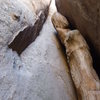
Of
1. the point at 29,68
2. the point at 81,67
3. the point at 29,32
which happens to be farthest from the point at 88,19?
the point at 29,68

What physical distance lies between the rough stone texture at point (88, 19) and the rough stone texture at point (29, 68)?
1.16 feet

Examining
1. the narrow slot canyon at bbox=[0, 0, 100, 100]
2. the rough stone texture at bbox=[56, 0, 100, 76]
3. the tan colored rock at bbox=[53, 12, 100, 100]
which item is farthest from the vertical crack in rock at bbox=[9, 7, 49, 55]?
the rough stone texture at bbox=[56, 0, 100, 76]

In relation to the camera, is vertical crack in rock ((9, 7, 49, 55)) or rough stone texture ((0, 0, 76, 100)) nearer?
rough stone texture ((0, 0, 76, 100))

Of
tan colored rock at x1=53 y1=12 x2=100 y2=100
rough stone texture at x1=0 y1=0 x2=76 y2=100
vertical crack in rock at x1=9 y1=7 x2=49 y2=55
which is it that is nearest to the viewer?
rough stone texture at x1=0 y1=0 x2=76 y2=100

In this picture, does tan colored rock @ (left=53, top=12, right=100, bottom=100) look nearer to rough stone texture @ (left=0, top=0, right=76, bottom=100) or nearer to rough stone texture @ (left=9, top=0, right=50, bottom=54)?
rough stone texture @ (left=0, top=0, right=76, bottom=100)

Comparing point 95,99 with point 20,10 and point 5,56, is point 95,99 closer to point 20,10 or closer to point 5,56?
point 5,56

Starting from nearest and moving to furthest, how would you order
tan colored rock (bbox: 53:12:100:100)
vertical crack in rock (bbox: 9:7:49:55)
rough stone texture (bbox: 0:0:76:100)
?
rough stone texture (bbox: 0:0:76:100), tan colored rock (bbox: 53:12:100:100), vertical crack in rock (bbox: 9:7:49:55)

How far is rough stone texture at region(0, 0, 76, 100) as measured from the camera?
1.47 m

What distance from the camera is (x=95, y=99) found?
1.53 metres

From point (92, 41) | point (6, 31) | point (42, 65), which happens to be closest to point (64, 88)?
point (42, 65)

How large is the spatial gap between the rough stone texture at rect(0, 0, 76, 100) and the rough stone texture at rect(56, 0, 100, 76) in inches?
13.9

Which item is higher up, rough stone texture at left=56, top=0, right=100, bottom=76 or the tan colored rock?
rough stone texture at left=56, top=0, right=100, bottom=76

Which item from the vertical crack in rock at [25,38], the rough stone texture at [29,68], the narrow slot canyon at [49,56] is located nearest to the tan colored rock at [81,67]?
the narrow slot canyon at [49,56]

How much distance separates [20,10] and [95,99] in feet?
3.75
